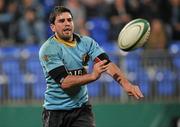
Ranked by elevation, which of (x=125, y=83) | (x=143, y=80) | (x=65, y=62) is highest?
(x=65, y=62)

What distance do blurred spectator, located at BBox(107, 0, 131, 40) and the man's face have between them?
6.38 m

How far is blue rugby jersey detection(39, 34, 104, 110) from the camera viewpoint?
25.2ft

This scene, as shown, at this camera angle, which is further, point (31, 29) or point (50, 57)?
point (31, 29)

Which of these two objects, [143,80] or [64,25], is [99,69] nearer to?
[64,25]

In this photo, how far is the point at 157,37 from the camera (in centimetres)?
1362

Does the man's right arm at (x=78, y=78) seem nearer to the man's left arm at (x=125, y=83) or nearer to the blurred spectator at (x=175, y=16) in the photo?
the man's left arm at (x=125, y=83)

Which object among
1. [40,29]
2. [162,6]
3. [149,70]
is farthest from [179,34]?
[40,29]

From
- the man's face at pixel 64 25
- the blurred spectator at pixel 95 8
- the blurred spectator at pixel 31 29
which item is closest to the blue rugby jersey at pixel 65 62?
the man's face at pixel 64 25

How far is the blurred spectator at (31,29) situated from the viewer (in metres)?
14.3

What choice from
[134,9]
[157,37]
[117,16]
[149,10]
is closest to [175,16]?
[149,10]

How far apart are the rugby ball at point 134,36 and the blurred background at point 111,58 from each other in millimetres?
4416

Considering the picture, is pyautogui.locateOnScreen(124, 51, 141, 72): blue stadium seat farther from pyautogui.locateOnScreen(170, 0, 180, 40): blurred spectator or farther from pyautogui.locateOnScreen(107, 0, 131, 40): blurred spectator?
pyautogui.locateOnScreen(170, 0, 180, 40): blurred spectator

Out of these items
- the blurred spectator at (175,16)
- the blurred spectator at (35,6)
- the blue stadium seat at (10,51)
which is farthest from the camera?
the blurred spectator at (35,6)

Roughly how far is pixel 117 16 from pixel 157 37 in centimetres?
122
